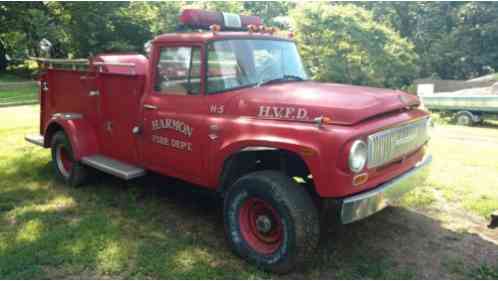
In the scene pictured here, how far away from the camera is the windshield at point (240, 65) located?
4258mm

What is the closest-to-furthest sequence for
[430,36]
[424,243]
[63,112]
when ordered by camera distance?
1. [424,243]
2. [63,112]
3. [430,36]

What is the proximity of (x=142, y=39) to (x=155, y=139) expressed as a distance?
21132 millimetres

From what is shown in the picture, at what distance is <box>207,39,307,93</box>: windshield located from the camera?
4.26 m

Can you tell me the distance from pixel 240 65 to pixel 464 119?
40.5 ft

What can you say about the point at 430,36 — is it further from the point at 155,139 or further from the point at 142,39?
the point at 155,139

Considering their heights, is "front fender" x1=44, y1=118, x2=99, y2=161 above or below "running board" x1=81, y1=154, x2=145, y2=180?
above

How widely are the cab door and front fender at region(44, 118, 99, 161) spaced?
3.48 feet

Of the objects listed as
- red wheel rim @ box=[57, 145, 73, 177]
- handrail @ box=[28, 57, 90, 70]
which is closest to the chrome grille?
handrail @ box=[28, 57, 90, 70]

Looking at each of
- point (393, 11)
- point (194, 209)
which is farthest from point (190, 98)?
point (393, 11)

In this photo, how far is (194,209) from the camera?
5.12 m

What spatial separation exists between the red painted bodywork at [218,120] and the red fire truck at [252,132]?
12 millimetres

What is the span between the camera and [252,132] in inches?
148

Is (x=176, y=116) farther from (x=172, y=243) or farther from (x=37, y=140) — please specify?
(x=37, y=140)

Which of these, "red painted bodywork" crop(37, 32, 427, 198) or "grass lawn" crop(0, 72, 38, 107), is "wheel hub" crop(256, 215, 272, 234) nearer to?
"red painted bodywork" crop(37, 32, 427, 198)
